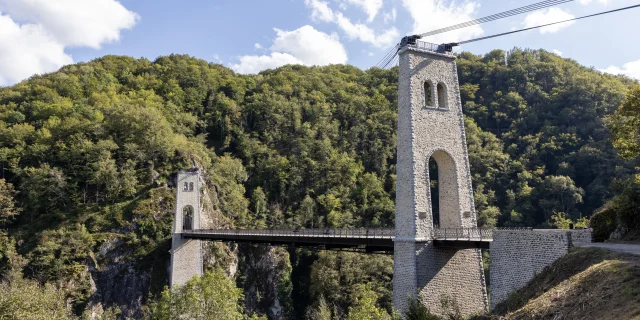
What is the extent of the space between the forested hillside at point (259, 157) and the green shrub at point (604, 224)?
2430cm

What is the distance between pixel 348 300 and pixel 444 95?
87.1ft

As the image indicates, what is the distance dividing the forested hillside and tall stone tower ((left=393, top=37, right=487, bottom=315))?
21.3 metres

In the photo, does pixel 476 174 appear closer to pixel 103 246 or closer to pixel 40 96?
pixel 103 246

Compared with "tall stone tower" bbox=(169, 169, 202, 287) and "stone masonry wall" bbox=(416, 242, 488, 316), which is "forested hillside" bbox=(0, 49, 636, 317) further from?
"stone masonry wall" bbox=(416, 242, 488, 316)

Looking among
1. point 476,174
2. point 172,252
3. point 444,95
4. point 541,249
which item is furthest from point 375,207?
point 541,249

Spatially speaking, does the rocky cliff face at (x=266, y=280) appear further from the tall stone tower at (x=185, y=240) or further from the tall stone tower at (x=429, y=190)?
the tall stone tower at (x=429, y=190)

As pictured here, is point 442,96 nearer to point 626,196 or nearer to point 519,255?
point 626,196

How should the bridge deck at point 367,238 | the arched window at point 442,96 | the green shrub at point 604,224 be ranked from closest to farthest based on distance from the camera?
the green shrub at point 604,224
the bridge deck at point 367,238
the arched window at point 442,96

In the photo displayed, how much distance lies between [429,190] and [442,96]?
4.73 m

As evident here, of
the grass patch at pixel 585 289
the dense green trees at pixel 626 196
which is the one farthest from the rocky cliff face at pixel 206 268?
the dense green trees at pixel 626 196

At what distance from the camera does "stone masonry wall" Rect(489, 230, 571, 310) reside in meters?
12.2

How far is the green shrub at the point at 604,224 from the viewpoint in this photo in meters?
14.7

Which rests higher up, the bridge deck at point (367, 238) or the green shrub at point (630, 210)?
the green shrub at point (630, 210)

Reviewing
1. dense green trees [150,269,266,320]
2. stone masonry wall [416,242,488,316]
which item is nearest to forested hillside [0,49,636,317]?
dense green trees [150,269,266,320]
